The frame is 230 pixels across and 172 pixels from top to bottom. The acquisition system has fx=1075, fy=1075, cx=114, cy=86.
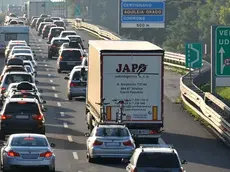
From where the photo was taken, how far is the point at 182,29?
152 metres

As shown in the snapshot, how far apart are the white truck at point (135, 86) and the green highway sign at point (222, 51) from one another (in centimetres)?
715

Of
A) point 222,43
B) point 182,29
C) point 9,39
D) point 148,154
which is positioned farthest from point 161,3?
point 182,29

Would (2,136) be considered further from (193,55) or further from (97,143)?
(193,55)

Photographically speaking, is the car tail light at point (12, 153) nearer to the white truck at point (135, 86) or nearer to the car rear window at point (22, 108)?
the white truck at point (135, 86)

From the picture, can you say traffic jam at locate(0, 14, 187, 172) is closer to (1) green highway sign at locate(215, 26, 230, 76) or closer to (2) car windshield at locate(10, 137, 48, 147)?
(2) car windshield at locate(10, 137, 48, 147)

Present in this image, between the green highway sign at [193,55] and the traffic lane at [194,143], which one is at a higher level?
the green highway sign at [193,55]

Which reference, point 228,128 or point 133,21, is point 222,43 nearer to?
point 228,128

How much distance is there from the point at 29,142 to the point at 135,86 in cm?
669

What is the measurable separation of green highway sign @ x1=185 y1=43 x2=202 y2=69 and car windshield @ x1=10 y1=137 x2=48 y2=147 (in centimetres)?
2221

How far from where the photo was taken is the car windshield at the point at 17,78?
4753cm

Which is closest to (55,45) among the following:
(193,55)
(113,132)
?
(193,55)

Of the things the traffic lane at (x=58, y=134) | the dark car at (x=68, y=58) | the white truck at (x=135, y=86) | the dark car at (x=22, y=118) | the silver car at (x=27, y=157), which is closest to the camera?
the silver car at (x=27, y=157)

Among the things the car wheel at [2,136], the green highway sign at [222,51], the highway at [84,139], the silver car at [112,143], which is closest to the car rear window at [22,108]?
the car wheel at [2,136]

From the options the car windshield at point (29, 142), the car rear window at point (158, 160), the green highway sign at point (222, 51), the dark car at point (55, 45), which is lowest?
the dark car at point (55, 45)
